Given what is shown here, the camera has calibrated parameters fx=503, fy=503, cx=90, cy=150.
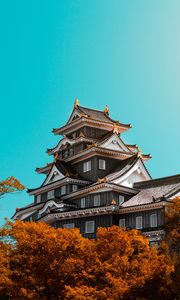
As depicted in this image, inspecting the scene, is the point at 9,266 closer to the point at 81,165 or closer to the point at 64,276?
the point at 64,276

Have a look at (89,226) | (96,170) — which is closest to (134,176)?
(96,170)

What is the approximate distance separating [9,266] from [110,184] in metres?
18.1

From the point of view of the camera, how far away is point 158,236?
42875mm

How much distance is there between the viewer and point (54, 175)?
54812 mm

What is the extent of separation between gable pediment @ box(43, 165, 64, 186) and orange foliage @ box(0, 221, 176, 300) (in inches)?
832

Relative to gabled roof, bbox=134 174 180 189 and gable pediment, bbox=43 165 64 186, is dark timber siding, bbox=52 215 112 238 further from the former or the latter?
gable pediment, bbox=43 165 64 186

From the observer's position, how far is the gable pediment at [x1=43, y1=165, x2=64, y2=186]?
53.8 m

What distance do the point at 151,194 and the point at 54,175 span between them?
12701mm

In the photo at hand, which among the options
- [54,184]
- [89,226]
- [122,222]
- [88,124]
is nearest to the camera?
[122,222]

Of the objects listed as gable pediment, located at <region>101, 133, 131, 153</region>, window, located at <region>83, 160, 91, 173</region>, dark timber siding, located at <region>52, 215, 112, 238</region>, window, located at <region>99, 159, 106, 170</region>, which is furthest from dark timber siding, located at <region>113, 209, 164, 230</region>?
gable pediment, located at <region>101, 133, 131, 153</region>

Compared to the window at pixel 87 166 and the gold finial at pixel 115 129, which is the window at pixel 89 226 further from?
the gold finial at pixel 115 129

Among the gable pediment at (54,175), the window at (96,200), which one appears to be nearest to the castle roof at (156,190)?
the window at (96,200)

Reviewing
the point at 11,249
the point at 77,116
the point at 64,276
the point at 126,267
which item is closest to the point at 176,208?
the point at 126,267

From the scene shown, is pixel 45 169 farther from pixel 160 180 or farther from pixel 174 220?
pixel 174 220
